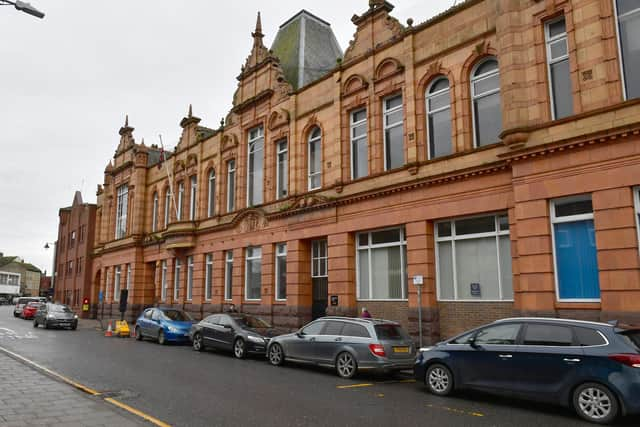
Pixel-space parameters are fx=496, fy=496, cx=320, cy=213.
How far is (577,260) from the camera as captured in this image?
12453 mm

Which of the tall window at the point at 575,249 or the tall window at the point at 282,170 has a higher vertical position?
the tall window at the point at 282,170

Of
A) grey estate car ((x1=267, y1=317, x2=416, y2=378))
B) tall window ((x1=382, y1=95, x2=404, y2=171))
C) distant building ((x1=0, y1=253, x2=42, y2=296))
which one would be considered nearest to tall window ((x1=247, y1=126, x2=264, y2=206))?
tall window ((x1=382, y1=95, x2=404, y2=171))

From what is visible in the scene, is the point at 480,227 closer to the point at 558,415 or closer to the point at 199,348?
the point at 558,415

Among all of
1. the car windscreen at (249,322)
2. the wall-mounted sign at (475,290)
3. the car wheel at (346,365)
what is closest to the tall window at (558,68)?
the wall-mounted sign at (475,290)

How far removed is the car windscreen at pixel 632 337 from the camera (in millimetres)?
7834

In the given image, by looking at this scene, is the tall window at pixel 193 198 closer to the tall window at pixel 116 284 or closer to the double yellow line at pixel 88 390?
the tall window at pixel 116 284

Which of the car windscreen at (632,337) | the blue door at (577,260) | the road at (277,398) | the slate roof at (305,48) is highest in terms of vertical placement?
the slate roof at (305,48)

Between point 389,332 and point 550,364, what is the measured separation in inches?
181

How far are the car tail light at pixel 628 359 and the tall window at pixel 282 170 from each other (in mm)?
16969

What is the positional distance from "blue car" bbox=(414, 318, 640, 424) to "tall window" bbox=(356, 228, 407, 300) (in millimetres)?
7336

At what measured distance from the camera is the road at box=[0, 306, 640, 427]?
7855 mm

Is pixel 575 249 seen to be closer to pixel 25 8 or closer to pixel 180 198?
pixel 25 8

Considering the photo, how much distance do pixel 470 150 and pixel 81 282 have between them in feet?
150

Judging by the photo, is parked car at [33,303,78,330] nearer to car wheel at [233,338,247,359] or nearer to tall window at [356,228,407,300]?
car wheel at [233,338,247,359]
